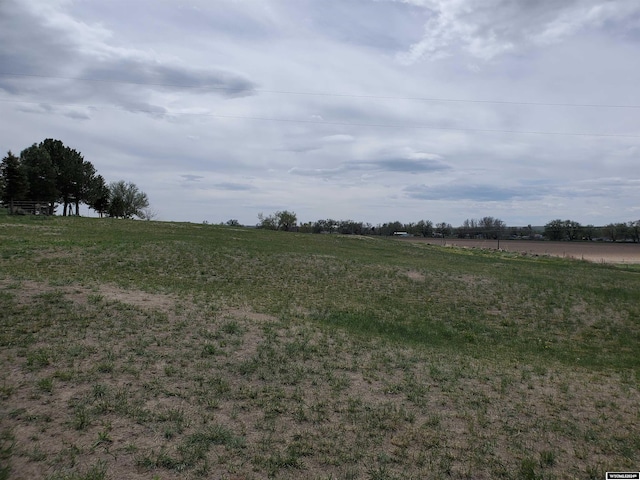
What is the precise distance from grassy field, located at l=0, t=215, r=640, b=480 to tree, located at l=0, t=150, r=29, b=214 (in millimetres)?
39144

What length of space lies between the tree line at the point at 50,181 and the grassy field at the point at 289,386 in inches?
1565

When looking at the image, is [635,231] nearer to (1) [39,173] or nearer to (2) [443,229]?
(2) [443,229]

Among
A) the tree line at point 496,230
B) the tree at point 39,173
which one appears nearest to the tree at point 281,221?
the tree line at point 496,230

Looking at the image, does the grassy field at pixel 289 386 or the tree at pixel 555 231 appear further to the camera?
the tree at pixel 555 231

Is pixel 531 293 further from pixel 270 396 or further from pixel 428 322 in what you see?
pixel 270 396

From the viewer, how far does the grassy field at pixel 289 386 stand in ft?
15.8

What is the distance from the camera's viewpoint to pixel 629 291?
23.0 meters

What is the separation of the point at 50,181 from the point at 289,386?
62.1m

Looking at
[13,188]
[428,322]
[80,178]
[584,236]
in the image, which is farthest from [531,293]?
[584,236]

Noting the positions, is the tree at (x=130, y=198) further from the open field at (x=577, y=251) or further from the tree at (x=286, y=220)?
the open field at (x=577, y=251)

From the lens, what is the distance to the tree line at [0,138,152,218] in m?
47.0

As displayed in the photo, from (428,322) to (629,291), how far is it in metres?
16.3

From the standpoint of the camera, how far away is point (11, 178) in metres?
46.5

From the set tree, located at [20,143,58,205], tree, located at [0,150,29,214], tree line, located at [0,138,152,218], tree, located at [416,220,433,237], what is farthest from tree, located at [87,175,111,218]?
tree, located at [416,220,433,237]
